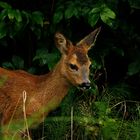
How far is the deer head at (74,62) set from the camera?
7.67 meters

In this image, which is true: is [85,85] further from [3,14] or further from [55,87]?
[3,14]

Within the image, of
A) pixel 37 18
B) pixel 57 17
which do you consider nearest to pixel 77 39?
pixel 57 17

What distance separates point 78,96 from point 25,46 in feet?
5.30

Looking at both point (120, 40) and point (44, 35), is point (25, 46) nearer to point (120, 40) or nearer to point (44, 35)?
point (44, 35)

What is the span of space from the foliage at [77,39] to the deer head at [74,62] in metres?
0.30

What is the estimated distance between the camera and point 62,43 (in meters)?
7.88

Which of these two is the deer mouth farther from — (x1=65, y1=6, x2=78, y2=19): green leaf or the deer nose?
(x1=65, y1=6, x2=78, y2=19): green leaf

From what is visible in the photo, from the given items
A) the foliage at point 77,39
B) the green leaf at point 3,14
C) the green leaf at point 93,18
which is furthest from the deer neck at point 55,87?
the green leaf at point 3,14

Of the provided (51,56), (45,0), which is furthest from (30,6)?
(51,56)

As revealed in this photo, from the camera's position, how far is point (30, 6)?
9.29m

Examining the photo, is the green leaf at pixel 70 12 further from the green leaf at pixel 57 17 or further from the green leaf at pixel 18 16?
the green leaf at pixel 18 16

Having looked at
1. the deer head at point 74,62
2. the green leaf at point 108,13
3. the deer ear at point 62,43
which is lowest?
the deer head at point 74,62

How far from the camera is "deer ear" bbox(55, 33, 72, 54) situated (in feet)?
25.6

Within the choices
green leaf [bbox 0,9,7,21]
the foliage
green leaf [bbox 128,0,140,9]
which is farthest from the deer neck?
green leaf [bbox 128,0,140,9]
